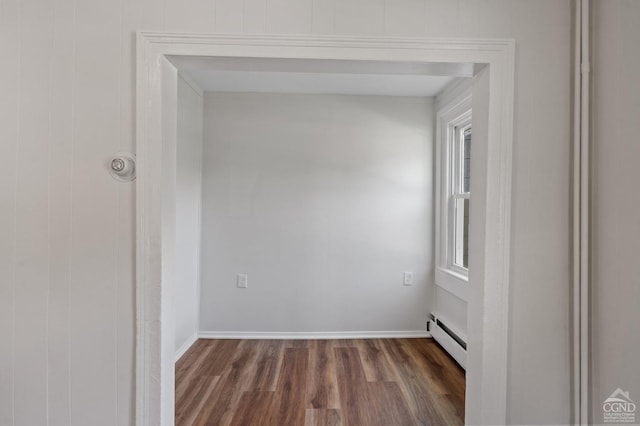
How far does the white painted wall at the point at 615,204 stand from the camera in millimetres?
1130

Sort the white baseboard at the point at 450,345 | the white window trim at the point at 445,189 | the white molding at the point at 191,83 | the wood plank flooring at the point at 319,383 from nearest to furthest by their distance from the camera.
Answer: the wood plank flooring at the point at 319,383 < the white baseboard at the point at 450,345 < the white molding at the point at 191,83 < the white window trim at the point at 445,189

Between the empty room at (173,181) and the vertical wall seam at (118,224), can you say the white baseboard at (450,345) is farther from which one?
the vertical wall seam at (118,224)

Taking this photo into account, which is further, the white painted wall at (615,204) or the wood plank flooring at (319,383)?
the wood plank flooring at (319,383)

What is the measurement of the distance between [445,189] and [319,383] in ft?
6.55

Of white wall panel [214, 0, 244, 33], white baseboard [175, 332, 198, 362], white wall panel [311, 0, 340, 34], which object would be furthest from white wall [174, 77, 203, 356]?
white wall panel [311, 0, 340, 34]

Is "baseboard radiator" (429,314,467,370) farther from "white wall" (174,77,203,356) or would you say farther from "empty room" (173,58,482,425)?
"white wall" (174,77,203,356)

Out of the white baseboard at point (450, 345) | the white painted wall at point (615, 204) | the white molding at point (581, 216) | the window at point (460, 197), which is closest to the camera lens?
the white painted wall at point (615, 204)

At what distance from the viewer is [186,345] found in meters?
2.83

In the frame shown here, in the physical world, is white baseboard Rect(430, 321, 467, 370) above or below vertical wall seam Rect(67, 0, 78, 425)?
below

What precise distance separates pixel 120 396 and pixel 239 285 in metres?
1.78

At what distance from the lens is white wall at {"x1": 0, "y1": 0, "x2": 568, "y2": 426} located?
1280 millimetres

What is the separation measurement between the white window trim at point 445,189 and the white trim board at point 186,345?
7.75ft

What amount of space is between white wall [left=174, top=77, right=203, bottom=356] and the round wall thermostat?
1380mm

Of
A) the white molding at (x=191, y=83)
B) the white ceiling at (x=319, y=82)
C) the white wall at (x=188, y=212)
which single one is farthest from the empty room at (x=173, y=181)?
the white molding at (x=191, y=83)
